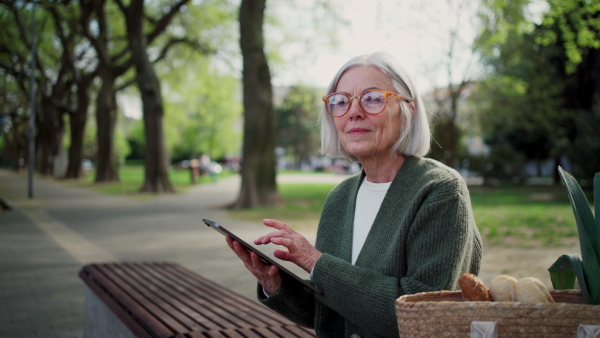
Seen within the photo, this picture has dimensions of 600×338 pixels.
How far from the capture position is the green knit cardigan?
1941 millimetres

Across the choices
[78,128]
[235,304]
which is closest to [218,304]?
[235,304]

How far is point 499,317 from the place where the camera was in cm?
147

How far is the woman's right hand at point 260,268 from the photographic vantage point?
84.7 inches

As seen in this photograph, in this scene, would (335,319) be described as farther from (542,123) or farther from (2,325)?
(542,123)

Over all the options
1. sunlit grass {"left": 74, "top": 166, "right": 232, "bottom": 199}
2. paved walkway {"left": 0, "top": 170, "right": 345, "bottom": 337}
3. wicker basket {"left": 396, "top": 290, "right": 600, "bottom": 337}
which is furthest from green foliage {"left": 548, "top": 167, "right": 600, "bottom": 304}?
sunlit grass {"left": 74, "top": 166, "right": 232, "bottom": 199}

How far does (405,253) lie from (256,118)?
1538 cm

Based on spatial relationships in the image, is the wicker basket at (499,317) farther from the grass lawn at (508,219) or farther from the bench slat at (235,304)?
the grass lawn at (508,219)

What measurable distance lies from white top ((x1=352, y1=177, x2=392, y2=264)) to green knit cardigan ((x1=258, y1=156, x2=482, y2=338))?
4 cm

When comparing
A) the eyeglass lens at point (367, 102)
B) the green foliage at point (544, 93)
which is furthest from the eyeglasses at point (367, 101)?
the green foliage at point (544, 93)

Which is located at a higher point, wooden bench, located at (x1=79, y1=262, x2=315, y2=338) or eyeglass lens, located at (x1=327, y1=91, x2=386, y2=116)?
eyeglass lens, located at (x1=327, y1=91, x2=386, y2=116)

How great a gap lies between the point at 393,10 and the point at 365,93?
81.2 feet

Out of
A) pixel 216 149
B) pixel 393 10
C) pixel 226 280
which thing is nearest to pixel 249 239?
pixel 226 280

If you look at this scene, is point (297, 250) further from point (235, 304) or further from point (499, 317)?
point (235, 304)

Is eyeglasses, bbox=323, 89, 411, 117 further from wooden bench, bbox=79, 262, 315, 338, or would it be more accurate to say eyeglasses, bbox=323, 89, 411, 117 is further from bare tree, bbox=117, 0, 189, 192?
bare tree, bbox=117, 0, 189, 192
